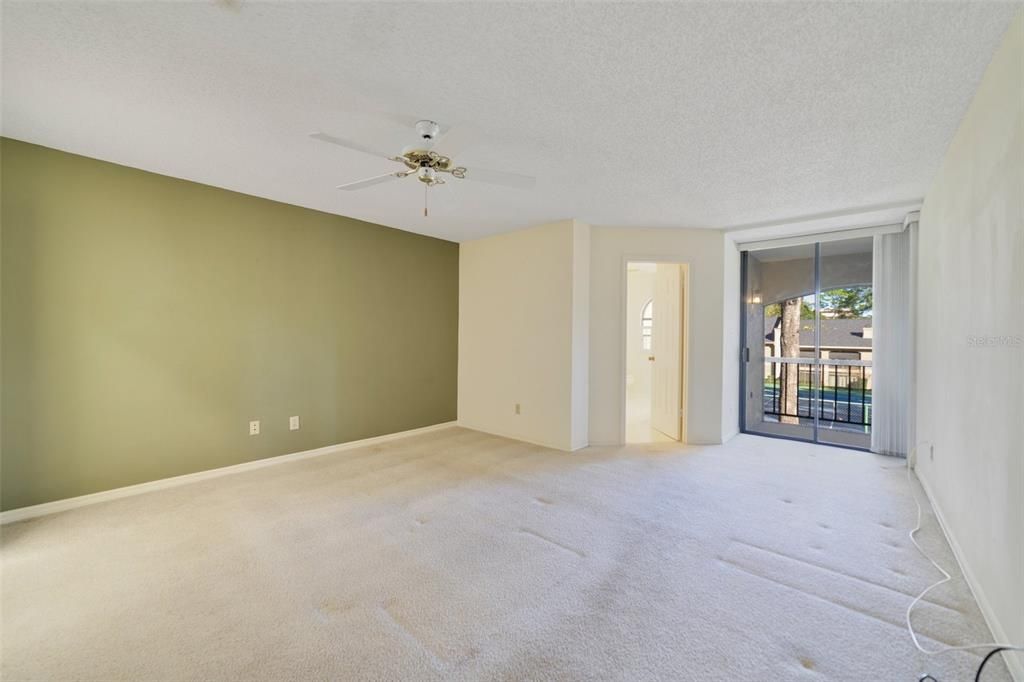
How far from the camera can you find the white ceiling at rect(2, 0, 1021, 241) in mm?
1556

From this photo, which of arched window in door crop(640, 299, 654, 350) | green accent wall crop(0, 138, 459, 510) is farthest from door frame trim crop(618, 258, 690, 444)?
arched window in door crop(640, 299, 654, 350)

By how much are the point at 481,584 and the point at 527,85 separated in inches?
95.4

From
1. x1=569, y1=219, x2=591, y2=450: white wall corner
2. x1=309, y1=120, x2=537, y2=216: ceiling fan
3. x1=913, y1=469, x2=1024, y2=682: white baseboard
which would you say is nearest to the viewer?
x1=913, y1=469, x2=1024, y2=682: white baseboard

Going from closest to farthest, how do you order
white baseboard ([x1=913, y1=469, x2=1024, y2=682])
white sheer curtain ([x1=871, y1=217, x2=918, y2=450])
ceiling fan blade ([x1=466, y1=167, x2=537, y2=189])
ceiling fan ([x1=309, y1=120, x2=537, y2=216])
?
1. white baseboard ([x1=913, y1=469, x2=1024, y2=682])
2. ceiling fan ([x1=309, y1=120, x2=537, y2=216])
3. ceiling fan blade ([x1=466, y1=167, x2=537, y2=189])
4. white sheer curtain ([x1=871, y1=217, x2=918, y2=450])

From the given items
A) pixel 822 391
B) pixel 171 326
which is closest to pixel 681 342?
pixel 822 391

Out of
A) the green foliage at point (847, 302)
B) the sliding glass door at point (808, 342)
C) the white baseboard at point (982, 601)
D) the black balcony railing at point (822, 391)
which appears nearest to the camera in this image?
the white baseboard at point (982, 601)

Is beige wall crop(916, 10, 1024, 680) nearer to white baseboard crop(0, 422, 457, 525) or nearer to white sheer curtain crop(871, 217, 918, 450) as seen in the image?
white sheer curtain crop(871, 217, 918, 450)

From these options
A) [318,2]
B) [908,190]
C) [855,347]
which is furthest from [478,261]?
[855,347]

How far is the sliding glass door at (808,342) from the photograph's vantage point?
15.6 ft

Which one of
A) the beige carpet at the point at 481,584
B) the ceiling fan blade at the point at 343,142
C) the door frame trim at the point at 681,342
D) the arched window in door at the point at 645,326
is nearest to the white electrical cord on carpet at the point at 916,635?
the beige carpet at the point at 481,584

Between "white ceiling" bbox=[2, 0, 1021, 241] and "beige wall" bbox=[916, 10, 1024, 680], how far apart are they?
0.22 meters

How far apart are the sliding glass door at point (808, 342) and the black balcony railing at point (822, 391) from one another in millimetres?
11

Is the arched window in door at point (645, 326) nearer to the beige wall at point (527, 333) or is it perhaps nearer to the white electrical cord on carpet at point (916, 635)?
the beige wall at point (527, 333)

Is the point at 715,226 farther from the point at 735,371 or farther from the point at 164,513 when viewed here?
the point at 164,513
